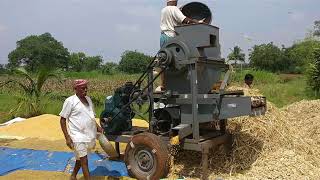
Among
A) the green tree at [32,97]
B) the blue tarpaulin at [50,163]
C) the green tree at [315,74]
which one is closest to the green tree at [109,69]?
the green tree at [315,74]

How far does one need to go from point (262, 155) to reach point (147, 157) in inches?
69.5

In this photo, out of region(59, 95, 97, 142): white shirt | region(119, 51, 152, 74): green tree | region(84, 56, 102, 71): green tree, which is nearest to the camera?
region(59, 95, 97, 142): white shirt

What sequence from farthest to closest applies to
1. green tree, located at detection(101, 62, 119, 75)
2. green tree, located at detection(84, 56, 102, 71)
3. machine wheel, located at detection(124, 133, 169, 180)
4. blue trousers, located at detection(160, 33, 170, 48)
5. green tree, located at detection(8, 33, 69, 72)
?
green tree, located at detection(8, 33, 69, 72), green tree, located at detection(84, 56, 102, 71), green tree, located at detection(101, 62, 119, 75), blue trousers, located at detection(160, 33, 170, 48), machine wheel, located at detection(124, 133, 169, 180)

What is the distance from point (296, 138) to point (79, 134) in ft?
11.8

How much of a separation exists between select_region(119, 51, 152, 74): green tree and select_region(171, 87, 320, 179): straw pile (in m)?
48.1

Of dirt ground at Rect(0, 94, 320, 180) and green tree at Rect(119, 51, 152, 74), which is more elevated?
green tree at Rect(119, 51, 152, 74)

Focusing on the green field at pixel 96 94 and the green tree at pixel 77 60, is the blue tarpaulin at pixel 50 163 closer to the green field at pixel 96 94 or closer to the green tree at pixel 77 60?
the green field at pixel 96 94

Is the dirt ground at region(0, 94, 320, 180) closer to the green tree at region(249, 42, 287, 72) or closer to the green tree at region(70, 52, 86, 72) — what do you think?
the green tree at region(249, 42, 287, 72)

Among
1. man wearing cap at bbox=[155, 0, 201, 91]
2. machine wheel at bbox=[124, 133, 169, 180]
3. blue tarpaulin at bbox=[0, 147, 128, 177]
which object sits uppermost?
man wearing cap at bbox=[155, 0, 201, 91]

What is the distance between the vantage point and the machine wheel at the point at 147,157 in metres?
6.12

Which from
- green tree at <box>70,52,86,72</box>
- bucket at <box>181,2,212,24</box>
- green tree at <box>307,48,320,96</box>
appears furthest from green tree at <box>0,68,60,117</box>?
green tree at <box>70,52,86,72</box>

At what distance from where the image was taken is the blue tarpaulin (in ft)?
22.4

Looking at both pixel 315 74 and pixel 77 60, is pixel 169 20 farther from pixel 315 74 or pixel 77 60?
pixel 77 60

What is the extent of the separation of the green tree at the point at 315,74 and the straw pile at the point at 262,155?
1119 cm
